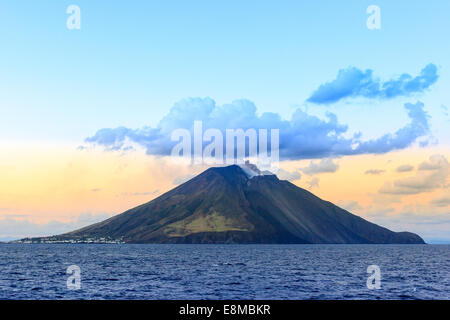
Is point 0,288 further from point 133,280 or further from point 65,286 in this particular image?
point 133,280

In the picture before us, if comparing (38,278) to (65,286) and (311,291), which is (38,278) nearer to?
(65,286)

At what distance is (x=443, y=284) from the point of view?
303ft
